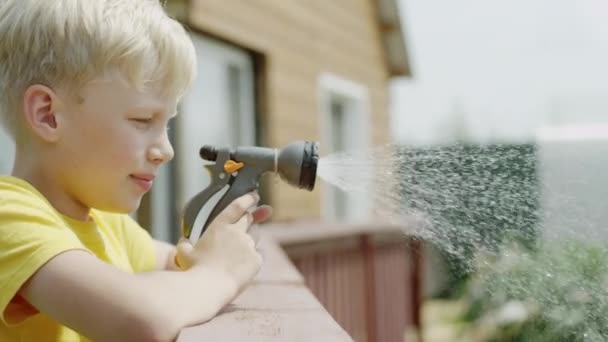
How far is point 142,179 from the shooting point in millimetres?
1698

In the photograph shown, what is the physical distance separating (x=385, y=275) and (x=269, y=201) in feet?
9.66

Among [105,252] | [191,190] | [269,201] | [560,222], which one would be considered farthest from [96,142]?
[269,201]

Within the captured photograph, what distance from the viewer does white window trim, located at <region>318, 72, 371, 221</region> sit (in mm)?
8820

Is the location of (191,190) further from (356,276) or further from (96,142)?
(96,142)

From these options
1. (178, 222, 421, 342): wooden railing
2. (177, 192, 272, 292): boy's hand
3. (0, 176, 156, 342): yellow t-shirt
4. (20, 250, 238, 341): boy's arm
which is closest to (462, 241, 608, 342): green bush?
(178, 222, 421, 342): wooden railing

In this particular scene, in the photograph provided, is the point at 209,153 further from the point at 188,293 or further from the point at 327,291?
the point at 327,291

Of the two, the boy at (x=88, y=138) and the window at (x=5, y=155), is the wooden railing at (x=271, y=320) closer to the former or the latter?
the boy at (x=88, y=138)

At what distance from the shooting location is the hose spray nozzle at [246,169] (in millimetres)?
1777

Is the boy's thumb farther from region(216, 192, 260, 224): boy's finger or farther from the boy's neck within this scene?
the boy's neck

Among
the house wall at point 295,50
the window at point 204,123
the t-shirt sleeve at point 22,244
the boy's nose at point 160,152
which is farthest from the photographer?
the house wall at point 295,50

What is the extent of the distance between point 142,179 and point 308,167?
0.30 m

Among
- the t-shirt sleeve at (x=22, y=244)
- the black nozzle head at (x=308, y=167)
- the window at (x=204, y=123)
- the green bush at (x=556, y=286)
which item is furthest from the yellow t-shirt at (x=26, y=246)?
the window at (x=204, y=123)

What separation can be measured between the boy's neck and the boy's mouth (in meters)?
0.13

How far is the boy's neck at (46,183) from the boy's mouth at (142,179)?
5.0 inches
